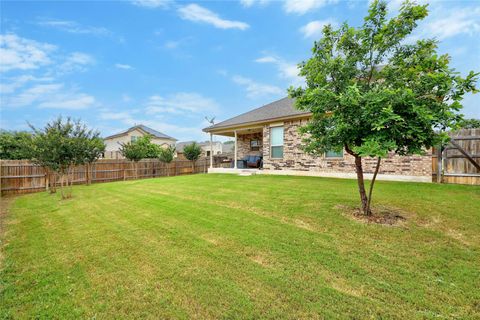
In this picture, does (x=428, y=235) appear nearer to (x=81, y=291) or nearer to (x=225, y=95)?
(x=81, y=291)

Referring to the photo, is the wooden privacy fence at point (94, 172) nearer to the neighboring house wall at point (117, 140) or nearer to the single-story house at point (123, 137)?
the single-story house at point (123, 137)

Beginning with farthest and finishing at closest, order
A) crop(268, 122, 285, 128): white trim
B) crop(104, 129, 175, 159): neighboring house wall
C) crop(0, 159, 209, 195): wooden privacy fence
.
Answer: crop(104, 129, 175, 159): neighboring house wall, crop(268, 122, 285, 128): white trim, crop(0, 159, 209, 195): wooden privacy fence

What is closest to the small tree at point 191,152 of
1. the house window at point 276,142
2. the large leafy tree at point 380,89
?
the house window at point 276,142

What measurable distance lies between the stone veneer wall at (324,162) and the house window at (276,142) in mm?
244

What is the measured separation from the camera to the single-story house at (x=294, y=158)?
934 centimetres

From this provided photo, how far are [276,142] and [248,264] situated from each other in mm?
10460

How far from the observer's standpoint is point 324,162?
1140 centimetres

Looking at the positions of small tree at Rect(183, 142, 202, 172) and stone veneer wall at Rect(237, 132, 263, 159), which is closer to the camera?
stone veneer wall at Rect(237, 132, 263, 159)

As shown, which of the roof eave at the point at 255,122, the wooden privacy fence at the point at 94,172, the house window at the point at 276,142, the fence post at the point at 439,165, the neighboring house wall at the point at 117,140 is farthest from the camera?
the neighboring house wall at the point at 117,140

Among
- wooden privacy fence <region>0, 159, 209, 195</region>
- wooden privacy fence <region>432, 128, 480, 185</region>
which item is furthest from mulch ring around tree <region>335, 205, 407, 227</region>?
wooden privacy fence <region>0, 159, 209, 195</region>

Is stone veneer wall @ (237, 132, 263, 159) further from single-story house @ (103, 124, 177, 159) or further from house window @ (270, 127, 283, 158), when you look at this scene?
single-story house @ (103, 124, 177, 159)

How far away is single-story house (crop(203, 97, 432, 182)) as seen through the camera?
30.6ft

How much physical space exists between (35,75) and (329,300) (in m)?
19.8

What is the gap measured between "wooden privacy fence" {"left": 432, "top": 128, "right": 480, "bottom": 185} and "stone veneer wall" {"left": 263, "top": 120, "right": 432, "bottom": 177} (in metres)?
0.30
